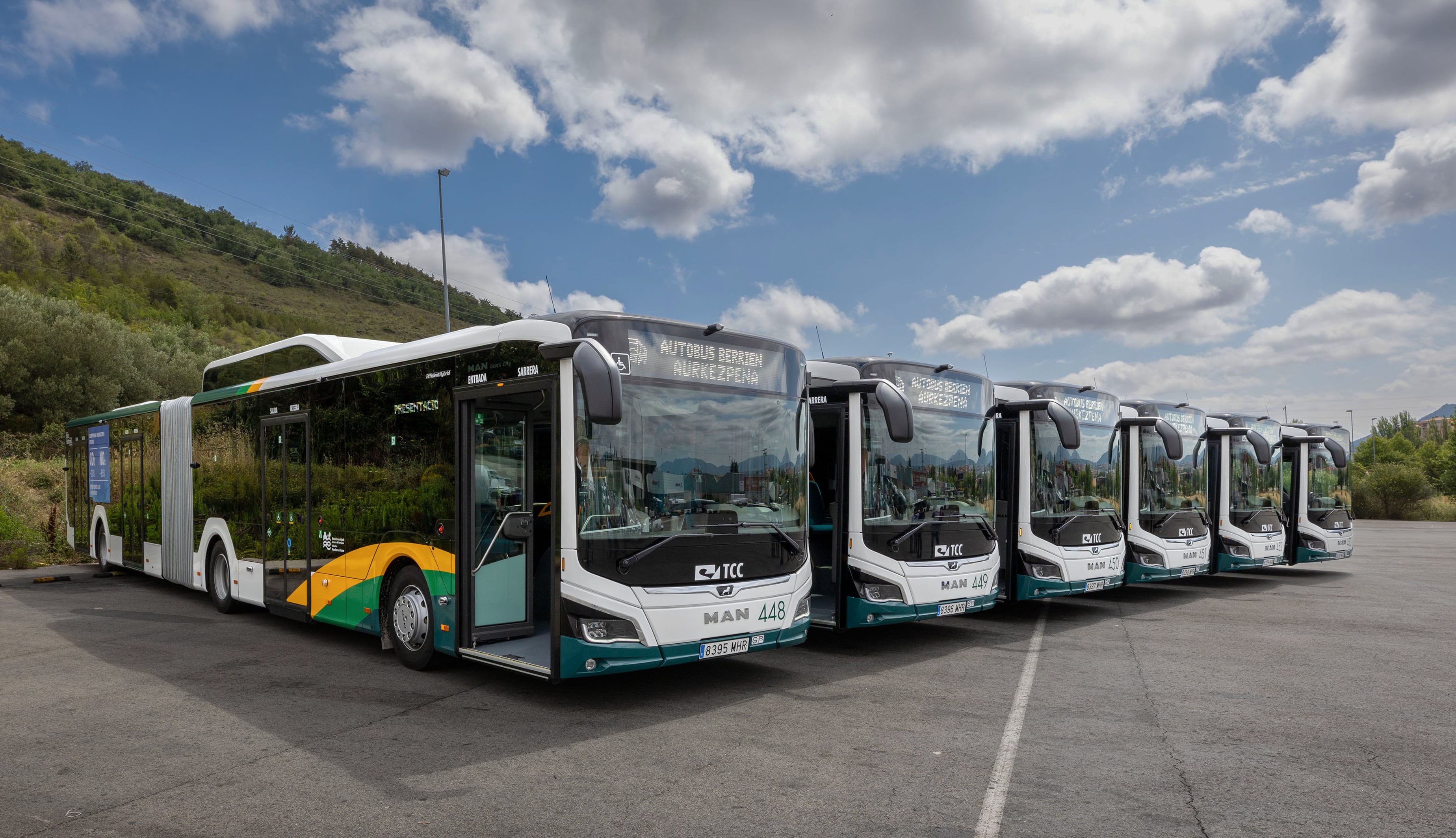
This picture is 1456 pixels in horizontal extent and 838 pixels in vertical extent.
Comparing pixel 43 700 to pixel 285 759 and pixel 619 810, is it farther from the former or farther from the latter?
pixel 619 810

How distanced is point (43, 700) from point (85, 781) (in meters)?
2.57

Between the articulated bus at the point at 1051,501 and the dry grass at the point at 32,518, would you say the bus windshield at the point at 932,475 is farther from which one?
the dry grass at the point at 32,518

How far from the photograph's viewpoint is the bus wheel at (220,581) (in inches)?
455

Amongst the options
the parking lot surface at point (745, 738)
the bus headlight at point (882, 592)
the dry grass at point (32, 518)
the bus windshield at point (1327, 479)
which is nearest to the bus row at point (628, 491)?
the bus headlight at point (882, 592)

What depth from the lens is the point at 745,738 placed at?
6.03m

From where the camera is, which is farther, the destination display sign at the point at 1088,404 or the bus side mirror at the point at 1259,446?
the bus side mirror at the point at 1259,446

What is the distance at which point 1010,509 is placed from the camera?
11.5 meters

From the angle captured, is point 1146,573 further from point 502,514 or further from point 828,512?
point 502,514

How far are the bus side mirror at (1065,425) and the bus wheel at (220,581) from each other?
398 inches

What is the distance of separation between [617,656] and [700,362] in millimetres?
2233

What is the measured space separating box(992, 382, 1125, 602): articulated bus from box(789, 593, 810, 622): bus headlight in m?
4.15

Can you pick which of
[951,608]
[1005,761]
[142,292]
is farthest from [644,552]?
[142,292]

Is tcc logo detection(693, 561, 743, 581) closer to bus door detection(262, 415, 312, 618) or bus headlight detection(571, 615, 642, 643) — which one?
bus headlight detection(571, 615, 642, 643)

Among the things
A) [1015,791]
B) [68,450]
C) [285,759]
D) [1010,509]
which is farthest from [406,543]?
[68,450]
